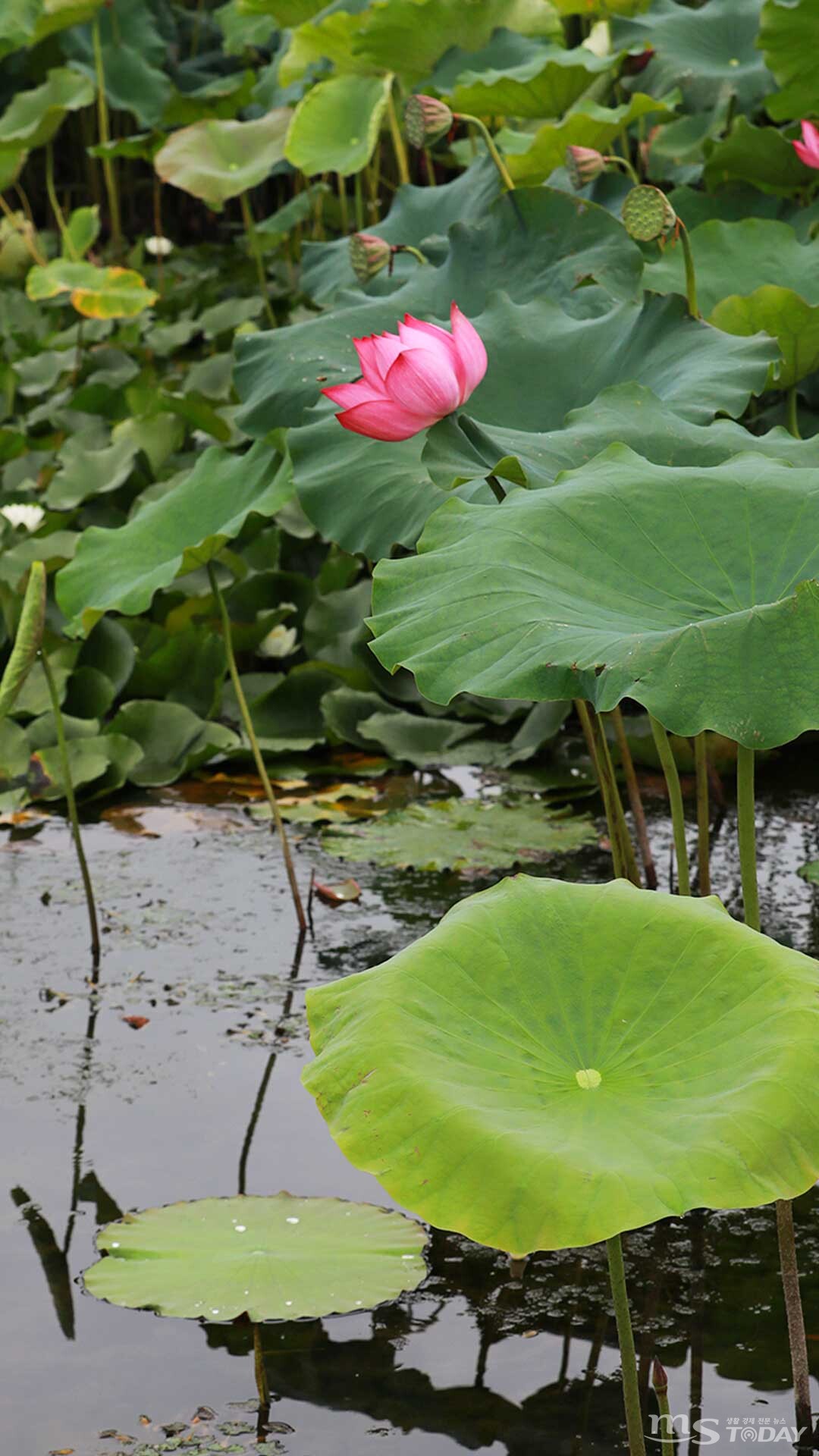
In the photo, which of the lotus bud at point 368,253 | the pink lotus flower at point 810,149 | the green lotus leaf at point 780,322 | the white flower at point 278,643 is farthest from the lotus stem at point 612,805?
the white flower at point 278,643

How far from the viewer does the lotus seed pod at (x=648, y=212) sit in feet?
5.05

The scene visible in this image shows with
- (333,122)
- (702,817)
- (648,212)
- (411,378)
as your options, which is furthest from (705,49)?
(411,378)

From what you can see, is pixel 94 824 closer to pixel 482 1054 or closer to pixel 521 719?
pixel 521 719

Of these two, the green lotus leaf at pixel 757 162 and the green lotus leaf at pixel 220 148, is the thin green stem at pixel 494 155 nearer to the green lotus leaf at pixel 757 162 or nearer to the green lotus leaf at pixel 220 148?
the green lotus leaf at pixel 757 162

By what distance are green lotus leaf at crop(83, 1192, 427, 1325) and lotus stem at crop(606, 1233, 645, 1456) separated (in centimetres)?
31

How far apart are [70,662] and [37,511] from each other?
0.94 ft

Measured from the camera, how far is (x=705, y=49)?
3.02 metres

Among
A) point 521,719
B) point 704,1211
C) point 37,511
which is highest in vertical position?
point 37,511

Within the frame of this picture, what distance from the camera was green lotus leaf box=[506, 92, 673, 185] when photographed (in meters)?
2.47

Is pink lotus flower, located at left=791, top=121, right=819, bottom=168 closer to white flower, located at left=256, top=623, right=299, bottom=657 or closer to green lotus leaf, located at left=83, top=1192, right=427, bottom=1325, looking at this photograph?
white flower, located at left=256, top=623, right=299, bottom=657

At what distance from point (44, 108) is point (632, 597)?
4623mm

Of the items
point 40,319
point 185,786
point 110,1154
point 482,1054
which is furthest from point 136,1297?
point 40,319

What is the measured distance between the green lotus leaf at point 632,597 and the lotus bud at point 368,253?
956 mm

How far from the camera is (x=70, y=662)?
2.61 metres
